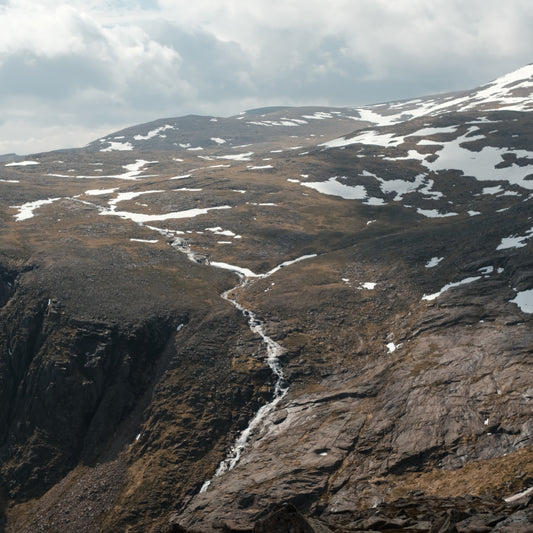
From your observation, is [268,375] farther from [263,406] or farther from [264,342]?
[264,342]

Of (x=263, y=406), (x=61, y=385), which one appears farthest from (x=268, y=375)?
(x=61, y=385)

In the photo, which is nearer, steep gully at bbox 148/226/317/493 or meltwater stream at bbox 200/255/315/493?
meltwater stream at bbox 200/255/315/493

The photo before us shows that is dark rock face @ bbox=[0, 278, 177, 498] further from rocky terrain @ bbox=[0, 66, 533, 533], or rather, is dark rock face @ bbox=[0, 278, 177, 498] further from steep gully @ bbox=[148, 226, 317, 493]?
steep gully @ bbox=[148, 226, 317, 493]

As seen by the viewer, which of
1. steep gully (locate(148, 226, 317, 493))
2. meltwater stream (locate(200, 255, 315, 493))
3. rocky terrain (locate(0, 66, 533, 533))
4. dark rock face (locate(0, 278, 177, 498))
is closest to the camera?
rocky terrain (locate(0, 66, 533, 533))

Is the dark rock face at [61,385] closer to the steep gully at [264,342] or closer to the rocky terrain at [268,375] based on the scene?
the rocky terrain at [268,375]

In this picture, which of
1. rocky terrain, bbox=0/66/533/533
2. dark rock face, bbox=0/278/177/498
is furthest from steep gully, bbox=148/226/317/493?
dark rock face, bbox=0/278/177/498

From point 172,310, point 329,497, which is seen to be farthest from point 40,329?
point 329,497

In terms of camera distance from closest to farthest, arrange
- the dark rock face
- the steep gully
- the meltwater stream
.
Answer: the meltwater stream
the steep gully
the dark rock face
